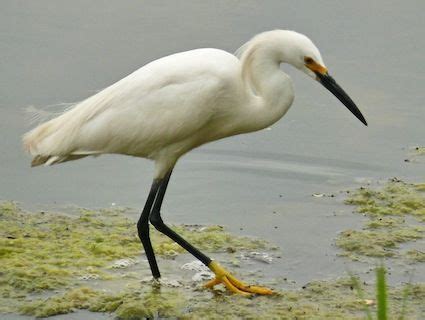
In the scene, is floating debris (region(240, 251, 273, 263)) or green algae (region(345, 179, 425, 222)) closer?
floating debris (region(240, 251, 273, 263))

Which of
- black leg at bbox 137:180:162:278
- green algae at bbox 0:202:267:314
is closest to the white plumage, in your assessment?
black leg at bbox 137:180:162:278

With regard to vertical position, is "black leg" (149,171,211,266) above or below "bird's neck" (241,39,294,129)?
below

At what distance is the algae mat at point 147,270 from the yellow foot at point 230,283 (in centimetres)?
5

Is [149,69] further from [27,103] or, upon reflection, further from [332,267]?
[27,103]

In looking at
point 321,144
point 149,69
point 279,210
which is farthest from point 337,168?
point 149,69

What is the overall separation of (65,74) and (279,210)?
2528 mm

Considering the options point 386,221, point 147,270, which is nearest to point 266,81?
point 147,270

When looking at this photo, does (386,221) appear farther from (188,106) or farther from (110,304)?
(110,304)

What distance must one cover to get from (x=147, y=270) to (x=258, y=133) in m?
2.44

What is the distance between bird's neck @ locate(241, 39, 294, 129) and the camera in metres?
5.97

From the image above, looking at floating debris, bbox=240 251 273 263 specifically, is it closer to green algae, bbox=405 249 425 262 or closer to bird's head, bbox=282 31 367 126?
green algae, bbox=405 249 425 262

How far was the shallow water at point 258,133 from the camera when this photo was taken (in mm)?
7375

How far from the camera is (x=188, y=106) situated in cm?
591

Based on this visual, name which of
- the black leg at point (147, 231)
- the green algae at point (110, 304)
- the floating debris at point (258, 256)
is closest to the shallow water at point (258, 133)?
the floating debris at point (258, 256)
